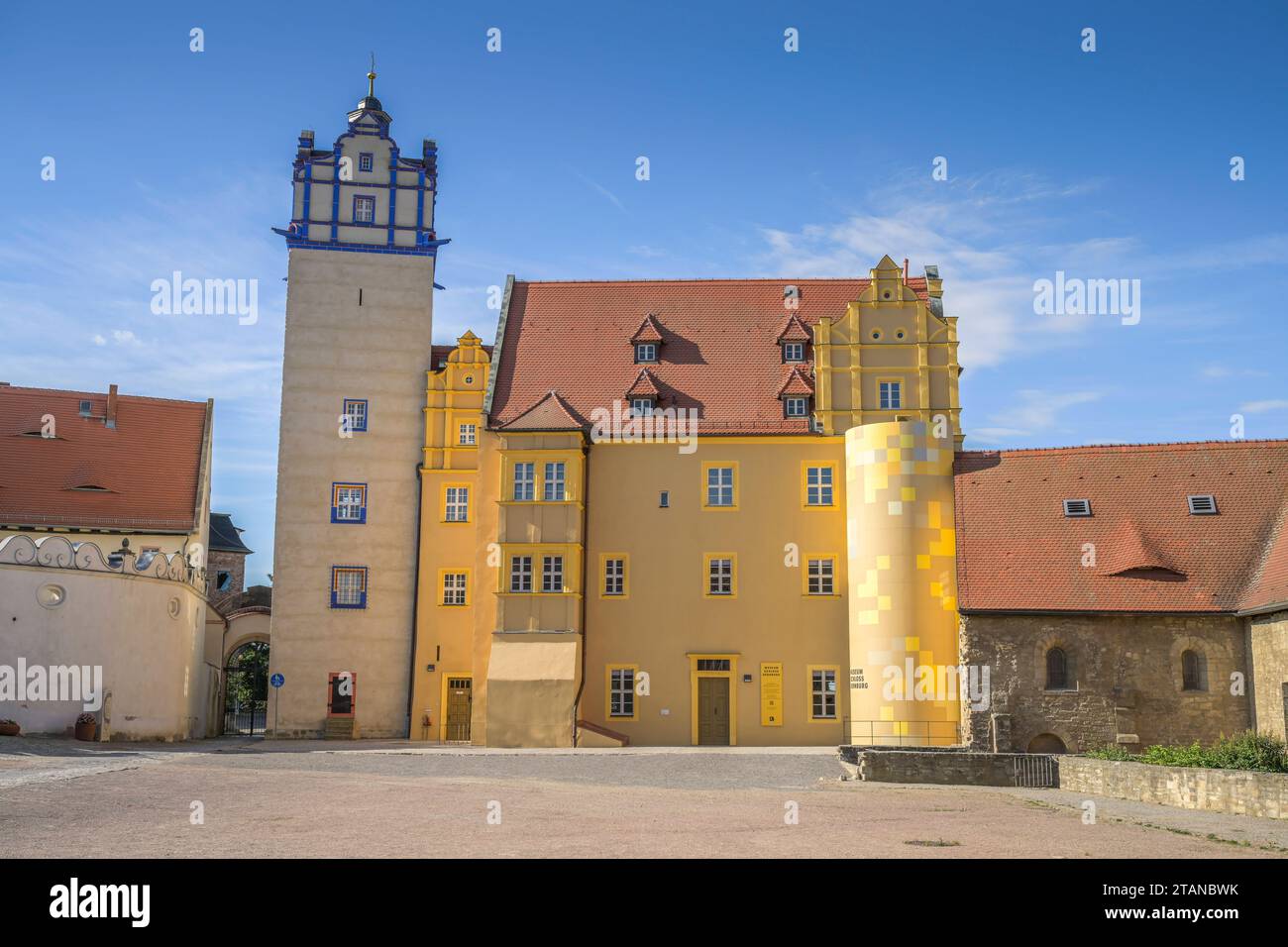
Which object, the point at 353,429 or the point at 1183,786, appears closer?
the point at 1183,786

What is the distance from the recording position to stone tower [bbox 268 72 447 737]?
40.8 meters

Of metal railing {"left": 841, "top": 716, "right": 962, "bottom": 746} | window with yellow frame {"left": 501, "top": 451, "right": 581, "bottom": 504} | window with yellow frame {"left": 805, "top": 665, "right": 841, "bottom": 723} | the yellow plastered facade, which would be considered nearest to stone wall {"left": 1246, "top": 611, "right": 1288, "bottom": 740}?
metal railing {"left": 841, "top": 716, "right": 962, "bottom": 746}

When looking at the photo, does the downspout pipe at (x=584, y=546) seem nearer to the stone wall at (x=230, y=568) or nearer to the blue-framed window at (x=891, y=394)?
the blue-framed window at (x=891, y=394)

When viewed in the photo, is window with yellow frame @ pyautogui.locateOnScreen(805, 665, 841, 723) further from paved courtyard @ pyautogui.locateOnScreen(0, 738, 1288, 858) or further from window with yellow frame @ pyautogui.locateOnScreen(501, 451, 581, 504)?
window with yellow frame @ pyautogui.locateOnScreen(501, 451, 581, 504)

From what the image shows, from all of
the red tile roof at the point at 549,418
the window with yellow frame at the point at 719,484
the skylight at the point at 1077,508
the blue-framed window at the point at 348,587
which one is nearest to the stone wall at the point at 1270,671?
the skylight at the point at 1077,508

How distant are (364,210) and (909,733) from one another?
957 inches

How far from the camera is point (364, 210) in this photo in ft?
143

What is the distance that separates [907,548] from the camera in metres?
35.2

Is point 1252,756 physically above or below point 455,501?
below

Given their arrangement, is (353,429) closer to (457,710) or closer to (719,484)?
(457,710)

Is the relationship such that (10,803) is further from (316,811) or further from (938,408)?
(938,408)

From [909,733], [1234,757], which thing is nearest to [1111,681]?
[909,733]
